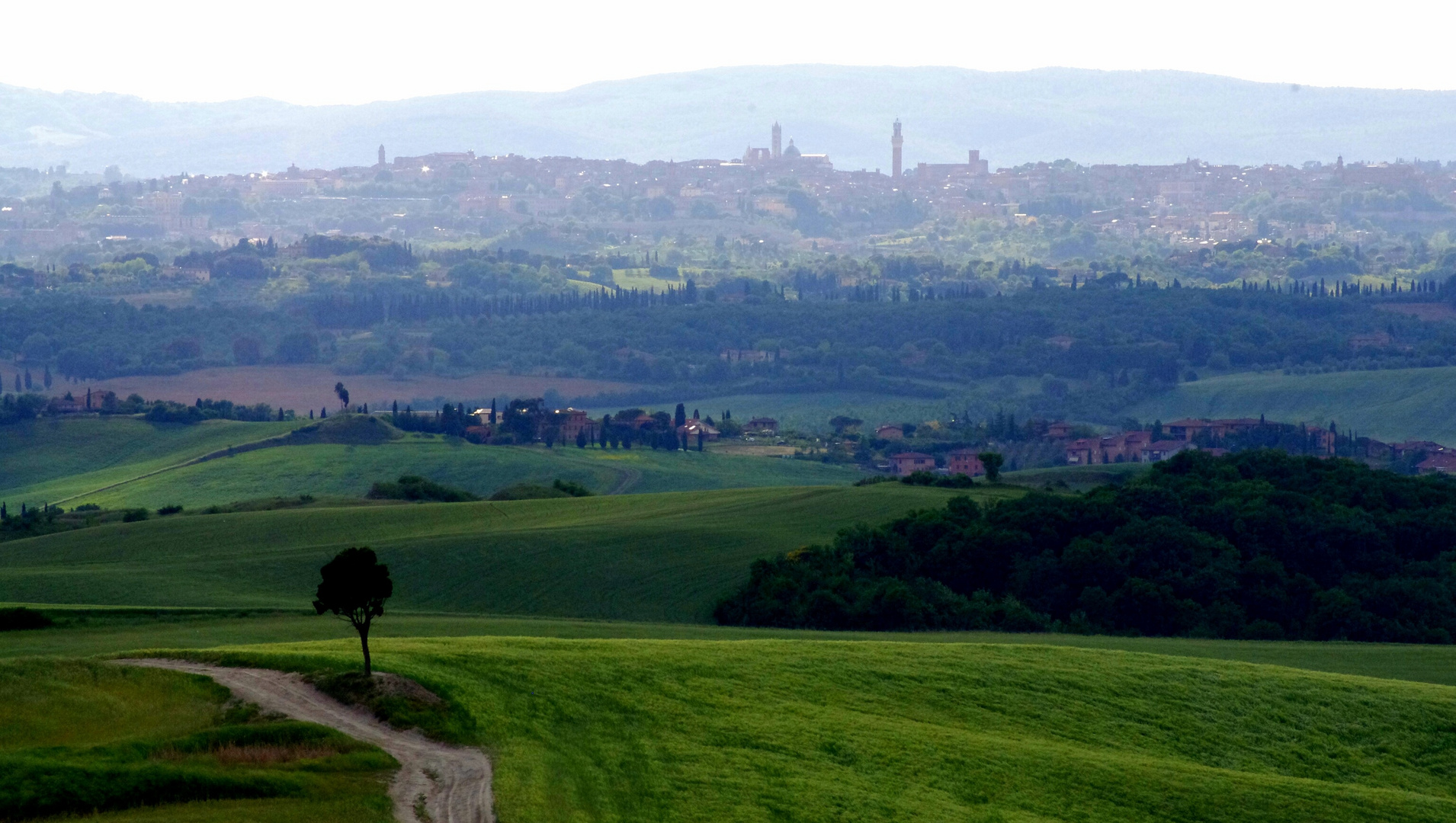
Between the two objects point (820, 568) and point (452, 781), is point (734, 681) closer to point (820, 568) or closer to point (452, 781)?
point (452, 781)

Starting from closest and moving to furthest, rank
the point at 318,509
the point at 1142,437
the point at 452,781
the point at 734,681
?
the point at 452,781
the point at 734,681
the point at 318,509
the point at 1142,437

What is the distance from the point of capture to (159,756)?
2356 centimetres

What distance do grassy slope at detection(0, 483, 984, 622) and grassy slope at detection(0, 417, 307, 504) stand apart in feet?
181

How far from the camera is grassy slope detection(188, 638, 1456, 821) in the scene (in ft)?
83.1

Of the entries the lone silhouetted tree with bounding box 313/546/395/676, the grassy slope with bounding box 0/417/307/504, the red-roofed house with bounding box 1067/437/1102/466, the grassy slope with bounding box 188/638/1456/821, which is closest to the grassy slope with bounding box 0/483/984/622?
the grassy slope with bounding box 188/638/1456/821

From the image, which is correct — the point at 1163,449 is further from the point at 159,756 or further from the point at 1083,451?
the point at 159,756

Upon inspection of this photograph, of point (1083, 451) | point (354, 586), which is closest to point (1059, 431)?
point (1083, 451)

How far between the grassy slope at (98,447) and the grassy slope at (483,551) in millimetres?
55226

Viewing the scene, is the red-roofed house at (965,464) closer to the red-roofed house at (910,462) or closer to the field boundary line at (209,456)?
the red-roofed house at (910,462)

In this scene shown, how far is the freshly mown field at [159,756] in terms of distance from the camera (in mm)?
21656

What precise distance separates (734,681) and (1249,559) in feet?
135

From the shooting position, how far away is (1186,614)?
61688 millimetres

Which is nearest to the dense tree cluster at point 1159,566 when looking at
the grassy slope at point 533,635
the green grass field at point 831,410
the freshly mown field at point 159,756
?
the grassy slope at point 533,635

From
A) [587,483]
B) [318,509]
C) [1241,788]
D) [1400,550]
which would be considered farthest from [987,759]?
[587,483]
